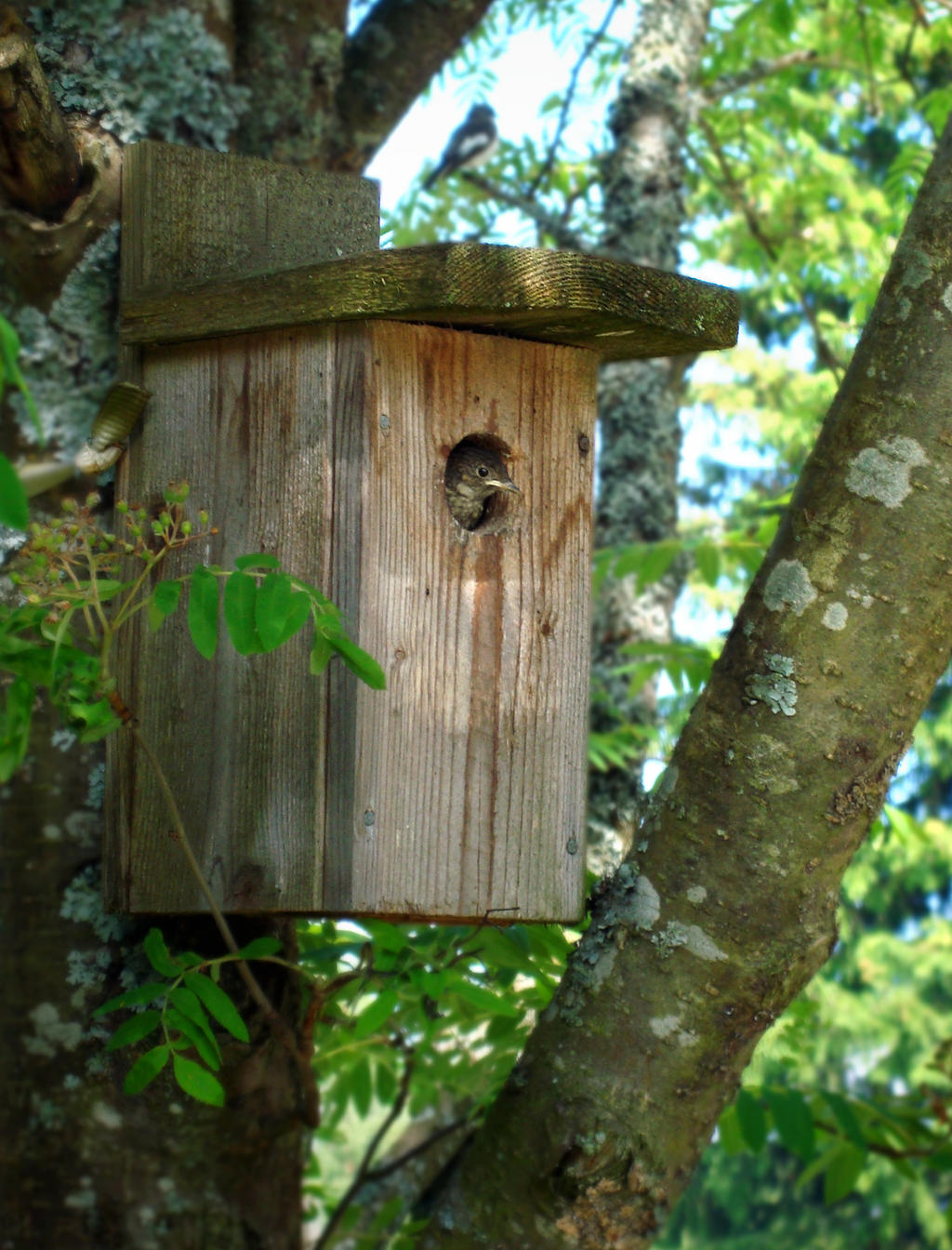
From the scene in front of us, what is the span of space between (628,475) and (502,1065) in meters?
2.22

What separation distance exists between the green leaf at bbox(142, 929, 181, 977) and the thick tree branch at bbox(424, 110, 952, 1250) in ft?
1.42

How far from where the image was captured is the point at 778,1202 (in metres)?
12.9

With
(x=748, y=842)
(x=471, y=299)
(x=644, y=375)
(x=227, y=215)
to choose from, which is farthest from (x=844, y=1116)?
(x=644, y=375)

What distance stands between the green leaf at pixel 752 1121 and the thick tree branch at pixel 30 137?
1.68 m

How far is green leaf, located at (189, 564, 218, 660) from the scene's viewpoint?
4.48 ft

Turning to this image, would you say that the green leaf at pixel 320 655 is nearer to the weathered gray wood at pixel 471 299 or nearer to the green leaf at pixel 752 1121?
the weathered gray wood at pixel 471 299

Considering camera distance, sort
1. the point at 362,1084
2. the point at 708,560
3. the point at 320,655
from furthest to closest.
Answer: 1. the point at 708,560
2. the point at 362,1084
3. the point at 320,655

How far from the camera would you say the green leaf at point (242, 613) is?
1.39 meters

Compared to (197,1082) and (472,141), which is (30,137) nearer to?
(197,1082)

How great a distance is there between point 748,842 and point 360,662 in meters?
0.57

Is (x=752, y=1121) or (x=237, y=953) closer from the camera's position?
(x=237, y=953)

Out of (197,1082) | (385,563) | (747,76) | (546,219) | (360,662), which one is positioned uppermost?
(747,76)

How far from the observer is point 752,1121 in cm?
215

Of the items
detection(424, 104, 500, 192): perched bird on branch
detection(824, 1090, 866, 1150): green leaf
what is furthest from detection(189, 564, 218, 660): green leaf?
detection(424, 104, 500, 192): perched bird on branch
